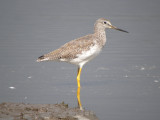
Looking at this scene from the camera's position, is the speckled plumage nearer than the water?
No

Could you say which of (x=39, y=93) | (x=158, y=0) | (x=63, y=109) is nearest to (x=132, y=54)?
(x=39, y=93)

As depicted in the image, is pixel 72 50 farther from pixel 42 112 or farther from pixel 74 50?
pixel 42 112

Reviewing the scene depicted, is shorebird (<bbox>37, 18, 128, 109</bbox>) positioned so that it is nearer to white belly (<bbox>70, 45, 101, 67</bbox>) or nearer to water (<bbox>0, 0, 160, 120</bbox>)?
white belly (<bbox>70, 45, 101, 67</bbox>)

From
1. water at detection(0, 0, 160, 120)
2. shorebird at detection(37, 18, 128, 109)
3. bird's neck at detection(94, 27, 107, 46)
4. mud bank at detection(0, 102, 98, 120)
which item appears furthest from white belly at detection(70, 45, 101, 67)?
mud bank at detection(0, 102, 98, 120)

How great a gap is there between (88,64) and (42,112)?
13.8 feet

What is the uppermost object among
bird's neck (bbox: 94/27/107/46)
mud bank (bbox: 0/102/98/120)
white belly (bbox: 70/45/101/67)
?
bird's neck (bbox: 94/27/107/46)

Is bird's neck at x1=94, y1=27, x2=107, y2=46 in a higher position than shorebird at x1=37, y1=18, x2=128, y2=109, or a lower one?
higher

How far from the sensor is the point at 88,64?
34.8 feet

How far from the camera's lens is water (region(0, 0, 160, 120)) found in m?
7.78

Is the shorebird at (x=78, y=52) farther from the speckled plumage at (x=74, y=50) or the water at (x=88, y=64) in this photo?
the water at (x=88, y=64)

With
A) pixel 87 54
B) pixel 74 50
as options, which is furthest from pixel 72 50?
pixel 87 54

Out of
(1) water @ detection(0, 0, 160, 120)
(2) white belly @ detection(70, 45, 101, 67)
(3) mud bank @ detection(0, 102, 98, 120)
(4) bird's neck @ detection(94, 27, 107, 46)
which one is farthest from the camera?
(4) bird's neck @ detection(94, 27, 107, 46)

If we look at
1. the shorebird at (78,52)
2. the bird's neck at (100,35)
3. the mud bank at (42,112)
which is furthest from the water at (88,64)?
the bird's neck at (100,35)

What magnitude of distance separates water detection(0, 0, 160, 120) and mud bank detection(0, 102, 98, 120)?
1.60 feet
